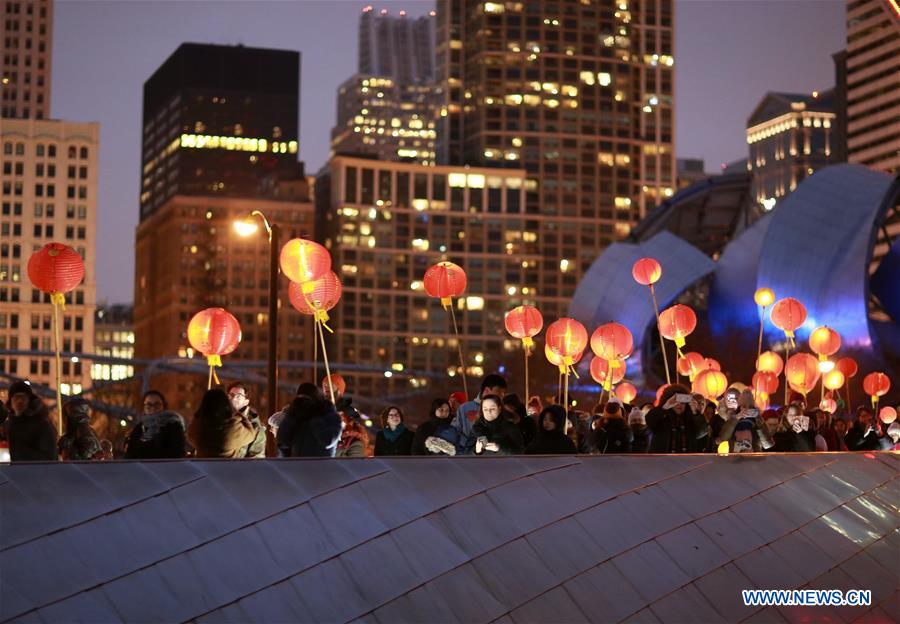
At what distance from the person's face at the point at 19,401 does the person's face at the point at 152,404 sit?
0.87m

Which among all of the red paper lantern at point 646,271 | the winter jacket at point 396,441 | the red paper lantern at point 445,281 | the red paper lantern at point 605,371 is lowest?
the winter jacket at point 396,441

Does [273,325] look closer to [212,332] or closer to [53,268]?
[212,332]

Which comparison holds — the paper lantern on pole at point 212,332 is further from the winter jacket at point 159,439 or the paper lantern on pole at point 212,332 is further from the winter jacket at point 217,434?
the winter jacket at point 159,439

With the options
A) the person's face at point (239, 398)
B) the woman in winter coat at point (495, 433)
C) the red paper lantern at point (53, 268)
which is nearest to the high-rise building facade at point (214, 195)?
the red paper lantern at point (53, 268)

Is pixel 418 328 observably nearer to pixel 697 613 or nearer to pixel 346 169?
pixel 346 169

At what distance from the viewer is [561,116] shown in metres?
151

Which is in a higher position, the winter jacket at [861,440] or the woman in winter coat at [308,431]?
the woman in winter coat at [308,431]

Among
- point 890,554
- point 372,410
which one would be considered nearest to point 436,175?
point 372,410

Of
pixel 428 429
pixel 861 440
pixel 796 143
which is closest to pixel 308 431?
pixel 428 429

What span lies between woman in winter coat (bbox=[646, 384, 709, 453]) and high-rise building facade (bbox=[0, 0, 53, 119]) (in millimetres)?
141138

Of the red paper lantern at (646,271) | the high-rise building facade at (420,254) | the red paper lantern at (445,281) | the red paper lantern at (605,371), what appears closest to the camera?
the red paper lantern at (445,281)

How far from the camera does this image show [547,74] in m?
151

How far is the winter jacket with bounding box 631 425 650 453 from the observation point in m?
14.2

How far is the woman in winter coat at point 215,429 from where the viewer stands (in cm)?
1152
